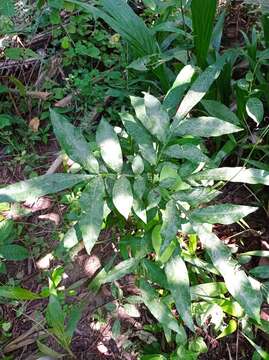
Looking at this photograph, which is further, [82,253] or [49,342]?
[82,253]

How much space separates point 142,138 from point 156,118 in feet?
0.22

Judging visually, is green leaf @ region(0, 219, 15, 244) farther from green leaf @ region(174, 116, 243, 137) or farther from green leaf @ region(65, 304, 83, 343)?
green leaf @ region(174, 116, 243, 137)

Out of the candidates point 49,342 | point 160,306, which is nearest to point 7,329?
point 49,342

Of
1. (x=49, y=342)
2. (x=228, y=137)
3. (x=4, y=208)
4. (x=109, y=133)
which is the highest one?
(x=109, y=133)

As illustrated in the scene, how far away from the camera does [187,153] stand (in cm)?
115

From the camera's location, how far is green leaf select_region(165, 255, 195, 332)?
108 centimetres

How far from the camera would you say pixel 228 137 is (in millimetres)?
1658

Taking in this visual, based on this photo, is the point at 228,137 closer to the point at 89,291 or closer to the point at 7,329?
the point at 89,291

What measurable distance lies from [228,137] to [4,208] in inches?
33.3

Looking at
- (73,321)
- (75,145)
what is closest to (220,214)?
(75,145)

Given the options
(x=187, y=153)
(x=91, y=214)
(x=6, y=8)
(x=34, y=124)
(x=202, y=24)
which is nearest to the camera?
(x=91, y=214)

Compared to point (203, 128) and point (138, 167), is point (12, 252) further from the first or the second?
point (203, 128)

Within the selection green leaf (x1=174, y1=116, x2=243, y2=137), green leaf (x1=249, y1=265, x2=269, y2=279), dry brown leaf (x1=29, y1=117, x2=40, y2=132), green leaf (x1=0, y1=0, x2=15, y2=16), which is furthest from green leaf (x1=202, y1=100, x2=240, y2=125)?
green leaf (x1=0, y1=0, x2=15, y2=16)

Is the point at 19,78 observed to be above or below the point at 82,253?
above
